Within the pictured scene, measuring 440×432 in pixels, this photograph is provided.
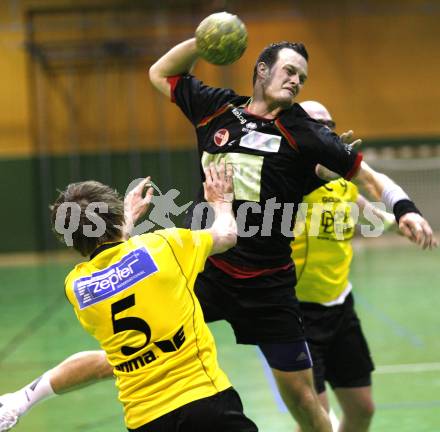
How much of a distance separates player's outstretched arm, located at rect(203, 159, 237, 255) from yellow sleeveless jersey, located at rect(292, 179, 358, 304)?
101 centimetres

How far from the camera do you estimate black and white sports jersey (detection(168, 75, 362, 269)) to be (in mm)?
3660

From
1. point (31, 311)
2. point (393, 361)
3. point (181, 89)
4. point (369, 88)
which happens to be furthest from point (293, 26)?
point (181, 89)

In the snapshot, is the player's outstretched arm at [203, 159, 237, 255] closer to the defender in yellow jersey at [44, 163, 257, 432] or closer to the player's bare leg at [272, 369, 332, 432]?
the defender in yellow jersey at [44, 163, 257, 432]

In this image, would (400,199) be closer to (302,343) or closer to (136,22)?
(302,343)

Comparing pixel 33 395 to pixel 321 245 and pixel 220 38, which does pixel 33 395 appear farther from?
pixel 220 38

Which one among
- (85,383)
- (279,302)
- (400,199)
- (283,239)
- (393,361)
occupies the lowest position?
(393,361)

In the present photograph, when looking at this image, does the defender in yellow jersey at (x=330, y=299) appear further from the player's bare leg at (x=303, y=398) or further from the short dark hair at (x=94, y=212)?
the short dark hair at (x=94, y=212)

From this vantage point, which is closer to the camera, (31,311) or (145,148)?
(31,311)

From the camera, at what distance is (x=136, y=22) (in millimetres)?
17484

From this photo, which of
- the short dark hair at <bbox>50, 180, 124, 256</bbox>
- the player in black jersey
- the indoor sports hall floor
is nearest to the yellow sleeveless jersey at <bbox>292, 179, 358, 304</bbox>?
the player in black jersey

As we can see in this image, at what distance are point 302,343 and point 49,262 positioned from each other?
12459mm

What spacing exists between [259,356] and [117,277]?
4532mm

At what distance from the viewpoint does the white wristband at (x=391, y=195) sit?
3.37 meters

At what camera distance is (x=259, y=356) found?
7168mm
